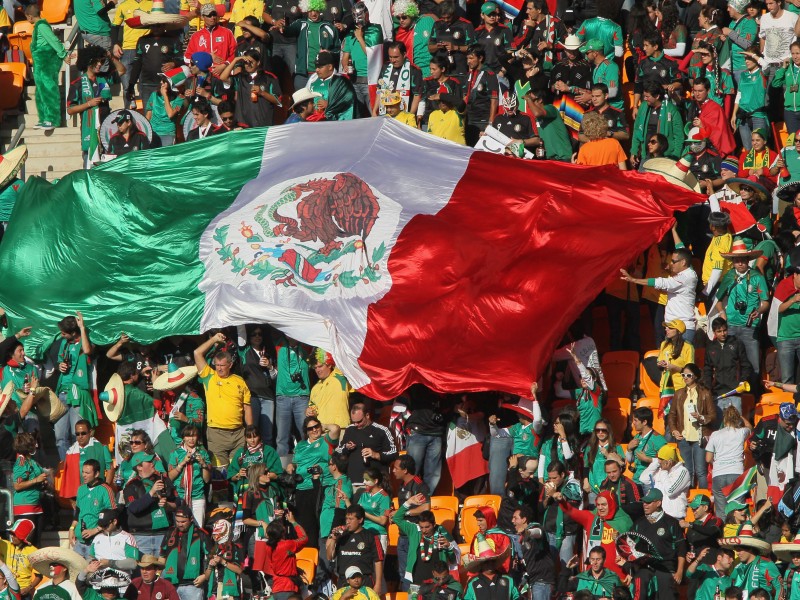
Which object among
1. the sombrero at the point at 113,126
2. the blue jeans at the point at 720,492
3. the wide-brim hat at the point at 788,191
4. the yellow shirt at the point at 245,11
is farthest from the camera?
the yellow shirt at the point at 245,11

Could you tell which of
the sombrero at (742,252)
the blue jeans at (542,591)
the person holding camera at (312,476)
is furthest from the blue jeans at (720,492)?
the person holding camera at (312,476)

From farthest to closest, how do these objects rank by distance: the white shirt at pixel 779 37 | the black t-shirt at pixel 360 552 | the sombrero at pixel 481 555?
1. the white shirt at pixel 779 37
2. the black t-shirt at pixel 360 552
3. the sombrero at pixel 481 555

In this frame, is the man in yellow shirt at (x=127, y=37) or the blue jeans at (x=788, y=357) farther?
the man in yellow shirt at (x=127, y=37)

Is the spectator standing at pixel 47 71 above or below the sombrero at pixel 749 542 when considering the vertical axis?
above

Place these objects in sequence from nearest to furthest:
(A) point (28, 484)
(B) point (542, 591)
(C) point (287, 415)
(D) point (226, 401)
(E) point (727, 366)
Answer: (B) point (542, 591) → (E) point (727, 366) → (A) point (28, 484) → (D) point (226, 401) → (C) point (287, 415)

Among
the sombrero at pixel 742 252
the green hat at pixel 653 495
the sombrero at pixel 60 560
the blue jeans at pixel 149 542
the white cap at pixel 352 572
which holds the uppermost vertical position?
the sombrero at pixel 742 252

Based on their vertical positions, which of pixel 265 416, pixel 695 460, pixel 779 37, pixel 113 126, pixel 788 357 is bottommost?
pixel 265 416

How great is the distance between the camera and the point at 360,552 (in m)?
21.9

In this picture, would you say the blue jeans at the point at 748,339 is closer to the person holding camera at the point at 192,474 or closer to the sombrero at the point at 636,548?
the sombrero at the point at 636,548

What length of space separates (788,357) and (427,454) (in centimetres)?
396

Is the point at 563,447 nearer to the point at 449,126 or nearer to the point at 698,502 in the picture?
the point at 698,502

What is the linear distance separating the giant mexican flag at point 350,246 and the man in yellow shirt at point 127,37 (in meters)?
2.61

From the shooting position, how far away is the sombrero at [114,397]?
24.2 m

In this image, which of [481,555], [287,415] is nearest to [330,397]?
[287,415]
